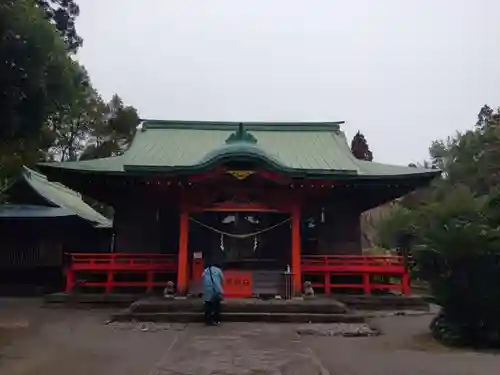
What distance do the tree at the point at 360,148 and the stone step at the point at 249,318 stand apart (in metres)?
30.3

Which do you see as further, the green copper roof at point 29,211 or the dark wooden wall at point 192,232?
the green copper roof at point 29,211

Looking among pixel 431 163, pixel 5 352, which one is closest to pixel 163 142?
pixel 5 352

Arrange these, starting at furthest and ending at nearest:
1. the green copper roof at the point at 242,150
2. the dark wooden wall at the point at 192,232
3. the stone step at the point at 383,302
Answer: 1. the dark wooden wall at the point at 192,232
2. the stone step at the point at 383,302
3. the green copper roof at the point at 242,150

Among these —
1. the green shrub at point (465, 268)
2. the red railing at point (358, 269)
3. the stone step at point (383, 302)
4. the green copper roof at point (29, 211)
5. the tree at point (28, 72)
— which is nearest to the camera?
the green shrub at point (465, 268)

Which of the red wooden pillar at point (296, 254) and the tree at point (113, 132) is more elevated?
the tree at point (113, 132)

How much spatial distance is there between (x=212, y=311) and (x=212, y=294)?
453mm

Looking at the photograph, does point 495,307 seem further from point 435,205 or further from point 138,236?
point 138,236

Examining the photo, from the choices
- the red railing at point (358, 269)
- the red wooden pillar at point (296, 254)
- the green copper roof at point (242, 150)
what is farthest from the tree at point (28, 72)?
the red railing at point (358, 269)

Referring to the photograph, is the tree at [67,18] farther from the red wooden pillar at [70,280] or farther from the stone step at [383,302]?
the stone step at [383,302]

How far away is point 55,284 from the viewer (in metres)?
20.7

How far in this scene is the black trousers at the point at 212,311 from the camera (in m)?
11.7

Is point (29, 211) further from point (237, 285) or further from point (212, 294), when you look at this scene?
point (212, 294)

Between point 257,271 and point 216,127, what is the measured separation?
8642 mm

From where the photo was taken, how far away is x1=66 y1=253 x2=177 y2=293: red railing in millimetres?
15875
